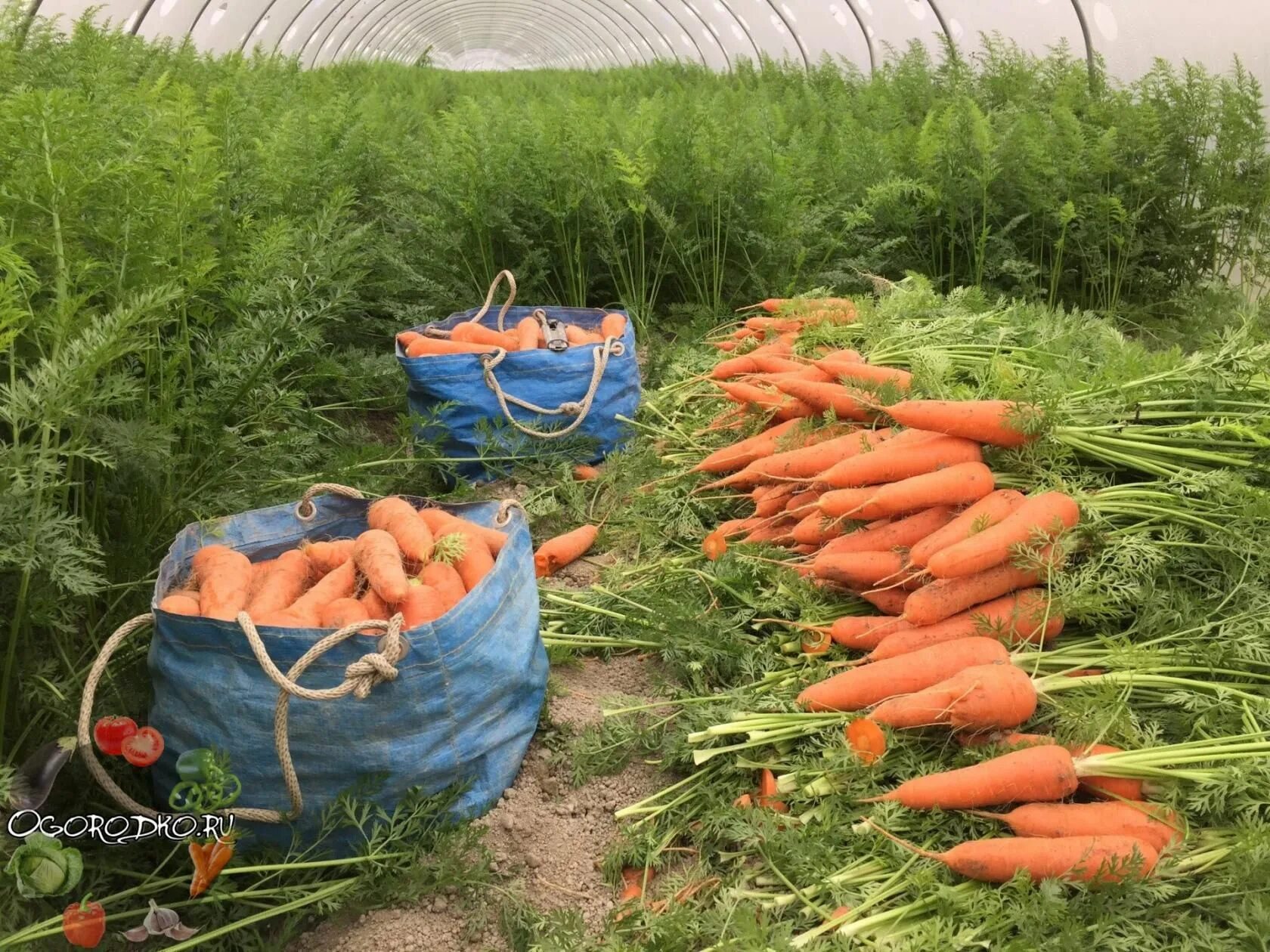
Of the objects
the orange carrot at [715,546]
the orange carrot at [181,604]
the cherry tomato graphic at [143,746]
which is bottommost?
the cherry tomato graphic at [143,746]

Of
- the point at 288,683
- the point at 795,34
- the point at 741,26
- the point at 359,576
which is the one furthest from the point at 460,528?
the point at 741,26

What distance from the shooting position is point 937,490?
231 cm

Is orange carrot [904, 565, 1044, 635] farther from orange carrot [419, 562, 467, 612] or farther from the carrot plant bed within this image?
orange carrot [419, 562, 467, 612]

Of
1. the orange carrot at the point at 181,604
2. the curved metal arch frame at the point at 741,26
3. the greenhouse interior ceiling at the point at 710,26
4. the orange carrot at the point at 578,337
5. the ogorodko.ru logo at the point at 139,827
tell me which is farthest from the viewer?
the curved metal arch frame at the point at 741,26

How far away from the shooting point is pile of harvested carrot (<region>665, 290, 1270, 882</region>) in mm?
1738

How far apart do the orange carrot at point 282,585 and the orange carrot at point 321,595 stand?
21 millimetres

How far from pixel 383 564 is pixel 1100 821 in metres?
1.35

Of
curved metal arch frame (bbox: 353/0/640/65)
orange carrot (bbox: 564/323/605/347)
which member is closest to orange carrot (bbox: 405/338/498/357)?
orange carrot (bbox: 564/323/605/347)

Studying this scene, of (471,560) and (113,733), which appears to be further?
(471,560)

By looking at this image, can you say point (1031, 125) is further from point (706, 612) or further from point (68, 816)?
point (68, 816)

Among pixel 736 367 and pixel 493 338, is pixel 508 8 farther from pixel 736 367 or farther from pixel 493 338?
pixel 736 367

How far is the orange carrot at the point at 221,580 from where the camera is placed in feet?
6.35

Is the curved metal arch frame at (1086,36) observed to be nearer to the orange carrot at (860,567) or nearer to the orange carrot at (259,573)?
the orange carrot at (860,567)

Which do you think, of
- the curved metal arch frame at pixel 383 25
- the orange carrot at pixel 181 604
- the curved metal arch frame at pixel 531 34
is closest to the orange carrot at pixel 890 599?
the orange carrot at pixel 181 604
